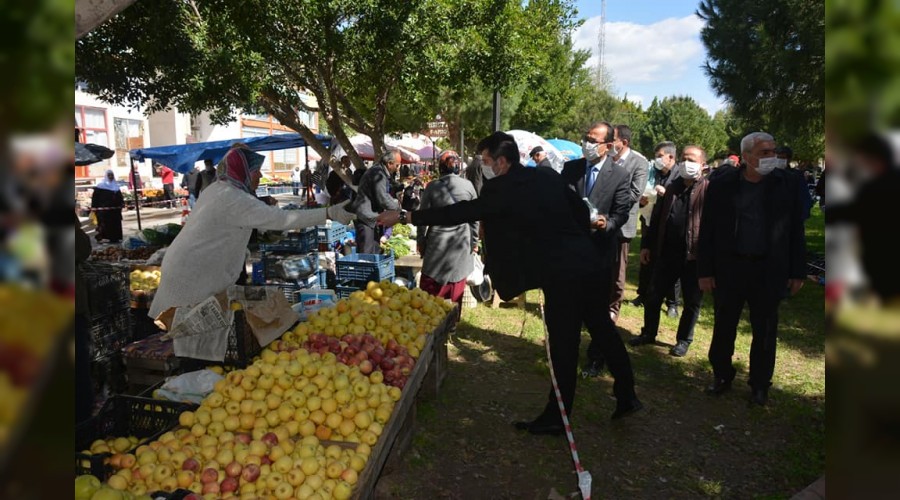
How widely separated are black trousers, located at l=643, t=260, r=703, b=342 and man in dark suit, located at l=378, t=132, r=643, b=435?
198 centimetres

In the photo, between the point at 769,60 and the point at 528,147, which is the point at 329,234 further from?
the point at 769,60

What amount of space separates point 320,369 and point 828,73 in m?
3.67

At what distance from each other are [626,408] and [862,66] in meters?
4.79

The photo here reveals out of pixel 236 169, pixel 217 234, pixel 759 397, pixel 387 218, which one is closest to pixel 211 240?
pixel 217 234

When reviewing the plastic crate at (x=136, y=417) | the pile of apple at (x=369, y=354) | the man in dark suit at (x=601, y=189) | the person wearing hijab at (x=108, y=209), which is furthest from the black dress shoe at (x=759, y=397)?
the person wearing hijab at (x=108, y=209)

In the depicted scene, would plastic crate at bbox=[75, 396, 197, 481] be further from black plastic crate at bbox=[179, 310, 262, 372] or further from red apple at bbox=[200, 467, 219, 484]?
black plastic crate at bbox=[179, 310, 262, 372]

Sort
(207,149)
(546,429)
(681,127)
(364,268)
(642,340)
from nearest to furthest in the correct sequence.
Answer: (546,429) → (642,340) → (364,268) → (207,149) → (681,127)

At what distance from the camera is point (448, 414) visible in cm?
507

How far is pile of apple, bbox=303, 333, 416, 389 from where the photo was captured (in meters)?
4.10

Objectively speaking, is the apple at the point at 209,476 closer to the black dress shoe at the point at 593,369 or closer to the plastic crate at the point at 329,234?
the black dress shoe at the point at 593,369

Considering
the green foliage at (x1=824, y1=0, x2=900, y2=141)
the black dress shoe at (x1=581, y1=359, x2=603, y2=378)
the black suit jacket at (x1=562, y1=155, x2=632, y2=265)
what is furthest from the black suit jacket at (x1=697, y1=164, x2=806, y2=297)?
the green foliage at (x1=824, y1=0, x2=900, y2=141)

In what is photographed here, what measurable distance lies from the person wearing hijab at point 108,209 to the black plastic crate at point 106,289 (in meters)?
8.62

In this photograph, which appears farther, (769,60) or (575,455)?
(769,60)

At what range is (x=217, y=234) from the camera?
4.12 metres
